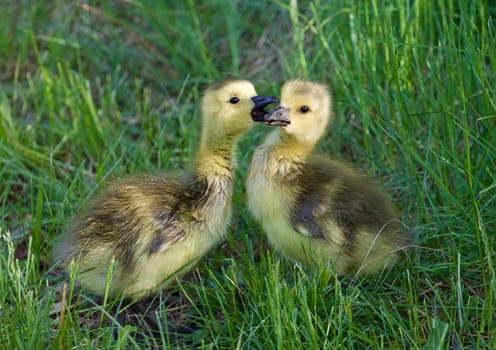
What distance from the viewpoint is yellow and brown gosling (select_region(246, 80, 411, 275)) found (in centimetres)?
311

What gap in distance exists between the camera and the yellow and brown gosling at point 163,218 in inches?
121

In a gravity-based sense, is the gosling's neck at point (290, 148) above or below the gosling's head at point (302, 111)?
below

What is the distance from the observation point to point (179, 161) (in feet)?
13.5

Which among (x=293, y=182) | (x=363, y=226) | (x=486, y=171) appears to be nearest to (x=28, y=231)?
(x=293, y=182)

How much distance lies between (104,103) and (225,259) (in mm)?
1744

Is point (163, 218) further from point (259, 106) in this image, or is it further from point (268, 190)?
point (259, 106)

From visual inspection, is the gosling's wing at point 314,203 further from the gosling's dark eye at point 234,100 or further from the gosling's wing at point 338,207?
the gosling's dark eye at point 234,100

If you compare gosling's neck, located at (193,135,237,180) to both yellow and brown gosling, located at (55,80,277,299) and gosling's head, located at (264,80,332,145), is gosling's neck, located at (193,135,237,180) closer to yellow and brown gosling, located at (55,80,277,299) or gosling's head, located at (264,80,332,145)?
yellow and brown gosling, located at (55,80,277,299)

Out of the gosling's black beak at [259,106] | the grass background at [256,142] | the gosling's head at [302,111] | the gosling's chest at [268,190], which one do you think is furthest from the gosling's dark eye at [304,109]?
the grass background at [256,142]

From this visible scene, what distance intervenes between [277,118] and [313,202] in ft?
1.10

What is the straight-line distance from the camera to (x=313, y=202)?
3.12 meters

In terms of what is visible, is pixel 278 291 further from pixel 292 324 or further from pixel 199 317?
pixel 199 317

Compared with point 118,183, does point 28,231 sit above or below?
below

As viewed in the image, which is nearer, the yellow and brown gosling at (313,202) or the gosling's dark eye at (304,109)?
the yellow and brown gosling at (313,202)
